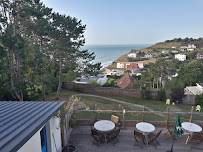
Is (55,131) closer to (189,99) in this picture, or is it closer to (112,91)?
(112,91)

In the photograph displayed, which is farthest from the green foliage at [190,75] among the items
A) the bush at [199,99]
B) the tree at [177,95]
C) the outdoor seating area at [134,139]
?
the outdoor seating area at [134,139]

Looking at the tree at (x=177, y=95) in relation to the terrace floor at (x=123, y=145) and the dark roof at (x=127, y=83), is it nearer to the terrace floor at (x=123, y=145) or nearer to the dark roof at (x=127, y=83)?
the dark roof at (x=127, y=83)

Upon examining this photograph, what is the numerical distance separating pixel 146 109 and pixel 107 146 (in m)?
2.96

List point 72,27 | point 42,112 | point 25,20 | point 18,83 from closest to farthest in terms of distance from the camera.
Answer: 1. point 42,112
2. point 18,83
3. point 25,20
4. point 72,27

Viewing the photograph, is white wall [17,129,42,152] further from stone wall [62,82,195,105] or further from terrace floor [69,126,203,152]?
stone wall [62,82,195,105]

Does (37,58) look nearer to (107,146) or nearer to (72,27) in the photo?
(72,27)

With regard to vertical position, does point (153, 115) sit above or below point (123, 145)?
above

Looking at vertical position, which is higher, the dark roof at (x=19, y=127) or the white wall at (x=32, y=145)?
the dark roof at (x=19, y=127)

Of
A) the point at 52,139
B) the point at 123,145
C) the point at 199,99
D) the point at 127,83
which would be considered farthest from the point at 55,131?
the point at 127,83

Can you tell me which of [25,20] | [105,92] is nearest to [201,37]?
[105,92]

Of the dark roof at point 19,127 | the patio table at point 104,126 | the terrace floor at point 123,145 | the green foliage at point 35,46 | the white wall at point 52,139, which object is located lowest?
the terrace floor at point 123,145

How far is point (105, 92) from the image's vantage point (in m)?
23.8

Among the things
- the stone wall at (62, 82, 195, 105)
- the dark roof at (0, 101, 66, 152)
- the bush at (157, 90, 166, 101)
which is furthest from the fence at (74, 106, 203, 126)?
the stone wall at (62, 82, 195, 105)

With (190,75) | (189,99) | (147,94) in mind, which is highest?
(190,75)
